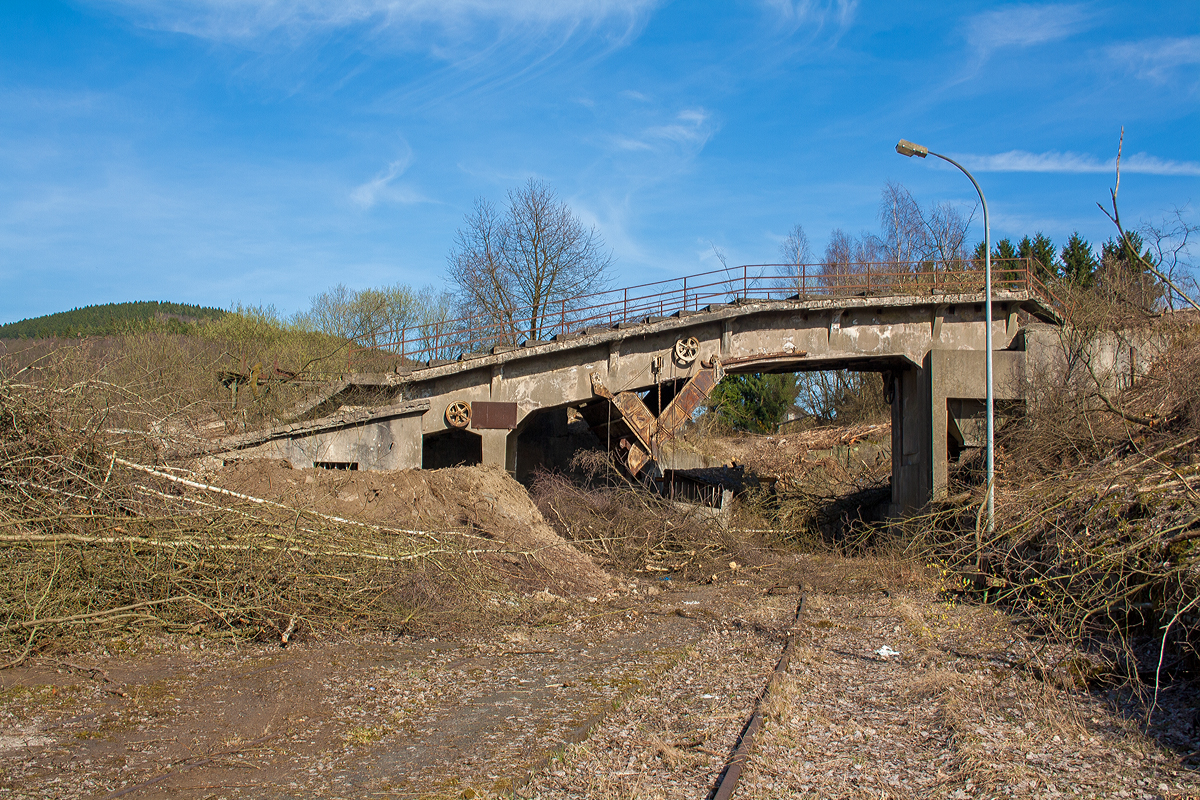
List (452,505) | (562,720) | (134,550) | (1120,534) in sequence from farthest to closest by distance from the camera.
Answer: (452,505) → (134,550) → (1120,534) → (562,720)

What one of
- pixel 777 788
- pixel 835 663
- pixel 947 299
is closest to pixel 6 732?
pixel 777 788

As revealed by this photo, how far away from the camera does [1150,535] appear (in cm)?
695

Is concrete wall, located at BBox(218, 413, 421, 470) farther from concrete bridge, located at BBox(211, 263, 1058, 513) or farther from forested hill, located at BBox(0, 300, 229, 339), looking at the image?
forested hill, located at BBox(0, 300, 229, 339)

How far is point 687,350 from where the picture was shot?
20062mm

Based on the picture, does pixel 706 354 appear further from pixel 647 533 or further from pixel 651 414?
pixel 647 533

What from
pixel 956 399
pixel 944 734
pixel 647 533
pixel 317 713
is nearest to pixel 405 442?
pixel 647 533

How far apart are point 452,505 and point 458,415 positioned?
18.5 feet

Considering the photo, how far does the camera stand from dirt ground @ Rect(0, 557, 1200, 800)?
4.95m

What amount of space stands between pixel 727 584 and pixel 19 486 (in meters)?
10.4

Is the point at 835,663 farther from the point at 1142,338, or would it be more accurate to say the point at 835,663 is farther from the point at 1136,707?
the point at 1142,338

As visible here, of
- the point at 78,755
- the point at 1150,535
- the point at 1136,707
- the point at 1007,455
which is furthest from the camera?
the point at 1007,455

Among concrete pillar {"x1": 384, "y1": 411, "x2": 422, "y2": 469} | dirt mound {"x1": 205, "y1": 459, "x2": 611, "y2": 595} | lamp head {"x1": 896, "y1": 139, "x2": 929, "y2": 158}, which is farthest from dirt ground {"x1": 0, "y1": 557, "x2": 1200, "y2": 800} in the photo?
concrete pillar {"x1": 384, "y1": 411, "x2": 422, "y2": 469}

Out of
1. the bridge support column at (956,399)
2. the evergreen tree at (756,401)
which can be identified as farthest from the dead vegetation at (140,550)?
the evergreen tree at (756,401)

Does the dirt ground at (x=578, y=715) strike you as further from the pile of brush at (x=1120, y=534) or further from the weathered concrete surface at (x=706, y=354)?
the weathered concrete surface at (x=706, y=354)
